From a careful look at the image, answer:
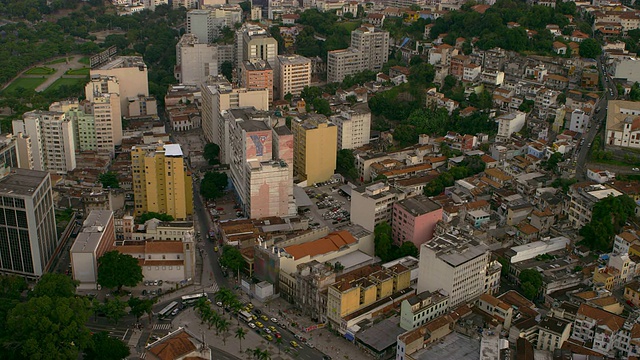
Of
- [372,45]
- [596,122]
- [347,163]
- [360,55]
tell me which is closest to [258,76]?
[360,55]

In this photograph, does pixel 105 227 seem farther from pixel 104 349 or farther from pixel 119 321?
pixel 104 349

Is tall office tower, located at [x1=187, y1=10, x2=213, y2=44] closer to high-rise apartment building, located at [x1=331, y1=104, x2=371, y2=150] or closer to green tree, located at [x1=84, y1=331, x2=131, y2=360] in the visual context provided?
high-rise apartment building, located at [x1=331, y1=104, x2=371, y2=150]

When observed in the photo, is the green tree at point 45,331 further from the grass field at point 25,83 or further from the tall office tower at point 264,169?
the grass field at point 25,83

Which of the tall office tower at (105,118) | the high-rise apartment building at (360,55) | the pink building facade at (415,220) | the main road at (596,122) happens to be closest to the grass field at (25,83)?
the tall office tower at (105,118)

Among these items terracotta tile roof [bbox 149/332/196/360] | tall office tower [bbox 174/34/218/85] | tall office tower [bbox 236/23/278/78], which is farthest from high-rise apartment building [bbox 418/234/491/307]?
tall office tower [bbox 174/34/218/85]

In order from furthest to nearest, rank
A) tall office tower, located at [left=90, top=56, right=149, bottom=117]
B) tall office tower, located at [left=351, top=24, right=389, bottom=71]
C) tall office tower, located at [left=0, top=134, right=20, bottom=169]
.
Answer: tall office tower, located at [left=351, top=24, right=389, bottom=71]
tall office tower, located at [left=90, top=56, right=149, bottom=117]
tall office tower, located at [left=0, top=134, right=20, bottom=169]

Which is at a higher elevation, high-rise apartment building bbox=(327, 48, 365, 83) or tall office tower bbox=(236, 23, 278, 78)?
tall office tower bbox=(236, 23, 278, 78)

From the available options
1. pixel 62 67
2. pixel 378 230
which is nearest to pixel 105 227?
pixel 378 230
